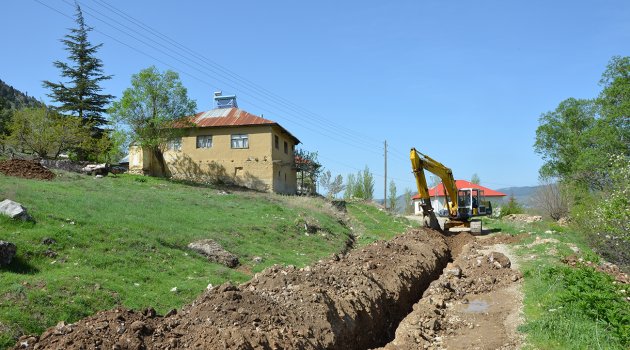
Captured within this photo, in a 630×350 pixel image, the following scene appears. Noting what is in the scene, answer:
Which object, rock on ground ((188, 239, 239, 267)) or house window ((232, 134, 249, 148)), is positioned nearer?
rock on ground ((188, 239, 239, 267))

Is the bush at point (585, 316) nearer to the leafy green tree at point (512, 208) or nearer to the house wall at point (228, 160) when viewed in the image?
the house wall at point (228, 160)

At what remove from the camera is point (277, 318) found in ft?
22.5

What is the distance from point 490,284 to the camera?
1264 cm

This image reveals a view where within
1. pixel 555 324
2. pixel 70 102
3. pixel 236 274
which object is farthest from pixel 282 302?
pixel 70 102

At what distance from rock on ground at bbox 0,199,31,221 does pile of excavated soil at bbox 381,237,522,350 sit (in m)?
9.13

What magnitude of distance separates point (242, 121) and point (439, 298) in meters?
27.2

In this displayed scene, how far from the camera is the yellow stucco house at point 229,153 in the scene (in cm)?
3553

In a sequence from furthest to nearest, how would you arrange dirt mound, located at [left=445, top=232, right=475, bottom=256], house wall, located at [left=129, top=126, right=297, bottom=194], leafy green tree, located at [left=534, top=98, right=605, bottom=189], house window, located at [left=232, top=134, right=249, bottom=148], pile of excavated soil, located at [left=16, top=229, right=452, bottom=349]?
1. leafy green tree, located at [left=534, top=98, right=605, bottom=189]
2. house window, located at [left=232, top=134, right=249, bottom=148]
3. house wall, located at [left=129, top=126, right=297, bottom=194]
4. dirt mound, located at [left=445, top=232, right=475, bottom=256]
5. pile of excavated soil, located at [left=16, top=229, right=452, bottom=349]

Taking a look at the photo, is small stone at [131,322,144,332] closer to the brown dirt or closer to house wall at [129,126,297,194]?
the brown dirt

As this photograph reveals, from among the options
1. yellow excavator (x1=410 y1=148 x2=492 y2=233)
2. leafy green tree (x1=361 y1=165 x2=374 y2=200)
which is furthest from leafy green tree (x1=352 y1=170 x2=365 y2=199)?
yellow excavator (x1=410 y1=148 x2=492 y2=233)

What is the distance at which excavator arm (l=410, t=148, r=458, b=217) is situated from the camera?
22.3 meters

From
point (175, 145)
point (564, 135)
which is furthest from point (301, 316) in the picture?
point (564, 135)

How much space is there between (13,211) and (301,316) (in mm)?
8435

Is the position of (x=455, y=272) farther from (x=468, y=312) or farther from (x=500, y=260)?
(x=468, y=312)
